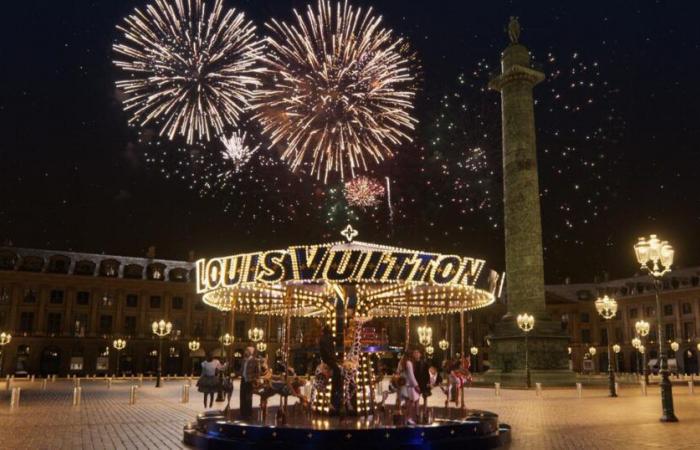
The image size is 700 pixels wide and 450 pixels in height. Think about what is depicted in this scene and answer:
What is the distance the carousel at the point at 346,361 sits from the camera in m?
12.7

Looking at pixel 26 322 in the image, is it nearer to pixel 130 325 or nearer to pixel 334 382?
pixel 130 325

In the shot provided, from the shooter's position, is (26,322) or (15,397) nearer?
(15,397)

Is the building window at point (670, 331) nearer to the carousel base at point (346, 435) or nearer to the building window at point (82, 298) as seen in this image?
the building window at point (82, 298)

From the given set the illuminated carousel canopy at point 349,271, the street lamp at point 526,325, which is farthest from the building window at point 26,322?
the illuminated carousel canopy at point 349,271

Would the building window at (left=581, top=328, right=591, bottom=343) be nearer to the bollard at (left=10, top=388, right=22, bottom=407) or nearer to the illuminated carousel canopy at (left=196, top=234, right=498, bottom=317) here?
the illuminated carousel canopy at (left=196, top=234, right=498, bottom=317)

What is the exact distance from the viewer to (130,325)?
69.2 metres

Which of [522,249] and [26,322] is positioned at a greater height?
[522,249]

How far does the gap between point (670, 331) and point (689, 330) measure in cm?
308

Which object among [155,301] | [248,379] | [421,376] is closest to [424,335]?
[421,376]

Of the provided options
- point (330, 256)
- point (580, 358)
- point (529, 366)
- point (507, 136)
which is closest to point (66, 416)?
point (330, 256)

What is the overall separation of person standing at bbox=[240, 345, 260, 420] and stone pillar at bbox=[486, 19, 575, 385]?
2305cm

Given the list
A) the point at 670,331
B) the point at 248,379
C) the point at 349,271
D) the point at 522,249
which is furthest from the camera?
the point at 670,331

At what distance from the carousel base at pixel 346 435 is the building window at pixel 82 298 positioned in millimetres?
58650

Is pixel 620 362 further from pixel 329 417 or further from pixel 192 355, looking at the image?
pixel 329 417
